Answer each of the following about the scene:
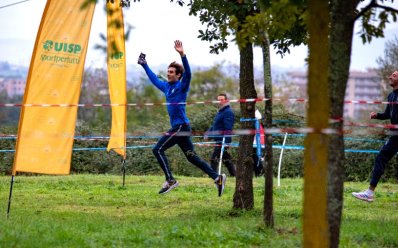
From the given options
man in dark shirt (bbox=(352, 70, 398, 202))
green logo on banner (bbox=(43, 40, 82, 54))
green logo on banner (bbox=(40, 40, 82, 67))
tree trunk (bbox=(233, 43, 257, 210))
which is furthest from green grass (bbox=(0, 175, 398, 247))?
green logo on banner (bbox=(43, 40, 82, 54))

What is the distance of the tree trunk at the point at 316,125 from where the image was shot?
15.3 ft

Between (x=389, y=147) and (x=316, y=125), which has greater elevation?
(x=316, y=125)

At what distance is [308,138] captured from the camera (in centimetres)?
473

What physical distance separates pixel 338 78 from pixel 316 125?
4.10 ft

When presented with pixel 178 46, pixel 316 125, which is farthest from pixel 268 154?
pixel 316 125

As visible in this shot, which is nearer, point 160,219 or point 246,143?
point 160,219

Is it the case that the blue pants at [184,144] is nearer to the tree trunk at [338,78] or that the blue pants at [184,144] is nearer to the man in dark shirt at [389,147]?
the man in dark shirt at [389,147]

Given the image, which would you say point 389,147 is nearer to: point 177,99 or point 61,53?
point 177,99

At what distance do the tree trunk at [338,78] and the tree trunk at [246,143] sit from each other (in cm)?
382

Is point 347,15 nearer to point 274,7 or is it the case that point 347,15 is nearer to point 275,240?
point 274,7

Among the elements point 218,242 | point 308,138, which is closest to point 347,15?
point 308,138

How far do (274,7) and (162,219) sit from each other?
4.80 metres

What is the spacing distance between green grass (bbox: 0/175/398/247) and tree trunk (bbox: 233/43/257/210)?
24cm

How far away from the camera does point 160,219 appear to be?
9.48 metres
